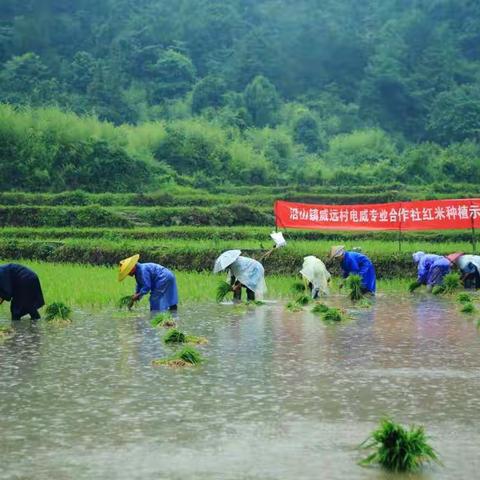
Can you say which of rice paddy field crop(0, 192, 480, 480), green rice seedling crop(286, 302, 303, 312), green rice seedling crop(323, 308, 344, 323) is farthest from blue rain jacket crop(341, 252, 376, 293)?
green rice seedling crop(323, 308, 344, 323)

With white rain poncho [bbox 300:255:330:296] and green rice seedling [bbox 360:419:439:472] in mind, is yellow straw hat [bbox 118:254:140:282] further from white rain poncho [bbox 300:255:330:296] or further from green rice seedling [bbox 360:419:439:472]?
green rice seedling [bbox 360:419:439:472]

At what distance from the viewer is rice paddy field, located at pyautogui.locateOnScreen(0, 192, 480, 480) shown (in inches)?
286

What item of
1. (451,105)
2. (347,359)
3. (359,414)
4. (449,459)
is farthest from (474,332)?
(451,105)

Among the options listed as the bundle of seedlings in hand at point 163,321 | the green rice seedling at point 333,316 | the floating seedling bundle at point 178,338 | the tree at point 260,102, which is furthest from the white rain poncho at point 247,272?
the tree at point 260,102

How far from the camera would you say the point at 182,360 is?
1097 centimetres

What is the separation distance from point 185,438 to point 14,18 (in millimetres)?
68102

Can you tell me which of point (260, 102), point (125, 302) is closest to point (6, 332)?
point (125, 302)

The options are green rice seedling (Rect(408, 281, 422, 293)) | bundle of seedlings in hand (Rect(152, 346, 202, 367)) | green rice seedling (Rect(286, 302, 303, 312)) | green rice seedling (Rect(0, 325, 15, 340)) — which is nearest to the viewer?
bundle of seedlings in hand (Rect(152, 346, 202, 367))

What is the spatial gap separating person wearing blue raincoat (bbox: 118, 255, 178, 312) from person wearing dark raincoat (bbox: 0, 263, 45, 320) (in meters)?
1.20

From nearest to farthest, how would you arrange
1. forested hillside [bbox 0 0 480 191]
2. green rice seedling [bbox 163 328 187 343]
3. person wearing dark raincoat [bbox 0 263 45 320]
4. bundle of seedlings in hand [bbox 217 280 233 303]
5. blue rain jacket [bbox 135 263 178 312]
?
green rice seedling [bbox 163 328 187 343] < person wearing dark raincoat [bbox 0 263 45 320] < blue rain jacket [bbox 135 263 178 312] < bundle of seedlings in hand [bbox 217 280 233 303] < forested hillside [bbox 0 0 480 191]

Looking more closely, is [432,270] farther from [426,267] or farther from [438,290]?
[438,290]

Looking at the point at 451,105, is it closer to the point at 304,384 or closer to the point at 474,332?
the point at 474,332

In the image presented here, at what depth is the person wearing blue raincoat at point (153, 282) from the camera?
49.5 feet

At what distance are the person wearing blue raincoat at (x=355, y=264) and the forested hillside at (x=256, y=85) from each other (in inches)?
993
